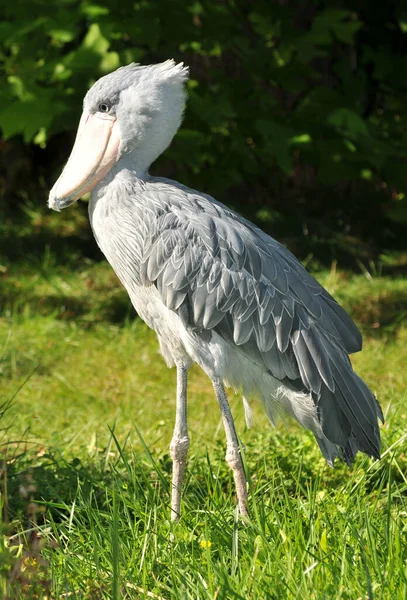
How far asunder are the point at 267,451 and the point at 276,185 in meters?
4.37

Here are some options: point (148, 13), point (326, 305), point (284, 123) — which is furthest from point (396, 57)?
point (326, 305)

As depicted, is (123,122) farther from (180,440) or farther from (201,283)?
(180,440)

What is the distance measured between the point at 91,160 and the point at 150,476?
1315mm

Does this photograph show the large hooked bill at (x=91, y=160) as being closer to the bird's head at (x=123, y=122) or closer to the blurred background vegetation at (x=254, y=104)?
the bird's head at (x=123, y=122)

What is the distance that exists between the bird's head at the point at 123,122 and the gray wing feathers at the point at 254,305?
0.27 m

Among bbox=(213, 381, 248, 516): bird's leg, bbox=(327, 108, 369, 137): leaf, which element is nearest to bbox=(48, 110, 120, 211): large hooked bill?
bbox=(213, 381, 248, 516): bird's leg

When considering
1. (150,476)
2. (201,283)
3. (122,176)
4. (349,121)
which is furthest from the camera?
(349,121)

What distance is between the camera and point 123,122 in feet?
11.0

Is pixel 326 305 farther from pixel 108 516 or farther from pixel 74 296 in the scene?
pixel 74 296

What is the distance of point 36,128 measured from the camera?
5.39m

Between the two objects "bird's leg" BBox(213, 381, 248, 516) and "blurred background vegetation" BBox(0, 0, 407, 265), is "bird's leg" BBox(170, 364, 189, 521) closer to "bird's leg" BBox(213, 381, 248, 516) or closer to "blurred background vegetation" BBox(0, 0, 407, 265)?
"bird's leg" BBox(213, 381, 248, 516)

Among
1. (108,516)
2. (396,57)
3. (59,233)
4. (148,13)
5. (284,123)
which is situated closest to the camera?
(108,516)

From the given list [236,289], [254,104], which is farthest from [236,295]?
[254,104]

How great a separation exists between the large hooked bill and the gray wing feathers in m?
0.30
